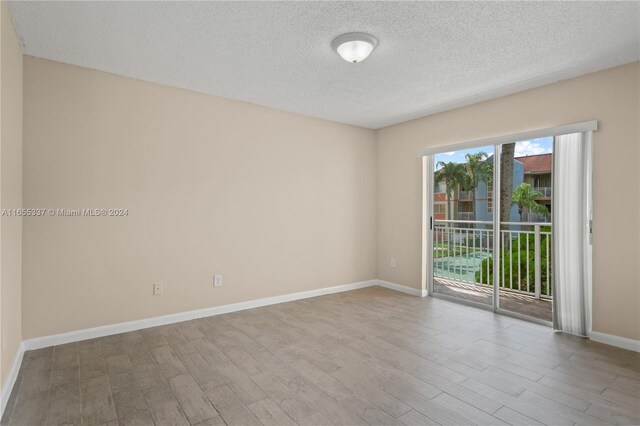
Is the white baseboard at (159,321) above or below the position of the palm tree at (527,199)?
below

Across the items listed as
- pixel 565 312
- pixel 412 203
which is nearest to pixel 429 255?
pixel 412 203

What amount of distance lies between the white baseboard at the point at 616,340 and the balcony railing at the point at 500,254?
119 centimetres

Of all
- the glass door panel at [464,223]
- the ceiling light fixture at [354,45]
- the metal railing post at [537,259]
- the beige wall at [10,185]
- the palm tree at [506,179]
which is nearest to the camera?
the beige wall at [10,185]

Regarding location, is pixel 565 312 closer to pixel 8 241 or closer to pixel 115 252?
pixel 115 252

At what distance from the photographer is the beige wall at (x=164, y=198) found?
3000 mm

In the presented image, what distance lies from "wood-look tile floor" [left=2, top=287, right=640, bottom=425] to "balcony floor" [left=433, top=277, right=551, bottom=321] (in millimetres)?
484

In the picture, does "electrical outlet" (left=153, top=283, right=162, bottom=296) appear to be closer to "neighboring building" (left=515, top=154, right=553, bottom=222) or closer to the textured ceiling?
the textured ceiling

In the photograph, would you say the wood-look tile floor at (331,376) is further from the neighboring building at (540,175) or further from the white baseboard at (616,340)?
the neighboring building at (540,175)

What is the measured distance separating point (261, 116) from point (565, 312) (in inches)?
155

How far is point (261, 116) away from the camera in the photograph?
427cm

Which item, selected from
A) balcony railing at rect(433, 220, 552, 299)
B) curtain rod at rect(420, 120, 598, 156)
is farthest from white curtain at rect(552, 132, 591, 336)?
balcony railing at rect(433, 220, 552, 299)

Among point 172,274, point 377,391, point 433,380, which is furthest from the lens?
point 172,274

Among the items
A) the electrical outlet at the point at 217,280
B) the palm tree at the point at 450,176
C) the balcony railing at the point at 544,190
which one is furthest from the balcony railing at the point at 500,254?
the electrical outlet at the point at 217,280

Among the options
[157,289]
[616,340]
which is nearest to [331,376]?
[157,289]
